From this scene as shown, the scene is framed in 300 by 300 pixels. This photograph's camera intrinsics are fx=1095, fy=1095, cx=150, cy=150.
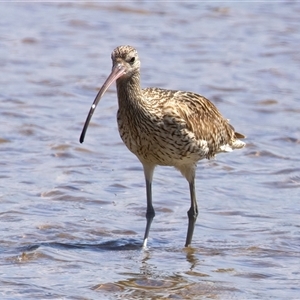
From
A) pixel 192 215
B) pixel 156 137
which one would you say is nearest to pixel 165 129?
pixel 156 137

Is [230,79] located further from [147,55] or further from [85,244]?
[85,244]

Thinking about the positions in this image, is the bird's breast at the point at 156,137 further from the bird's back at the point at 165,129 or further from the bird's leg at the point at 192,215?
the bird's leg at the point at 192,215

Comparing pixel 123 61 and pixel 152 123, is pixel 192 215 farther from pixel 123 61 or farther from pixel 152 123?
pixel 123 61

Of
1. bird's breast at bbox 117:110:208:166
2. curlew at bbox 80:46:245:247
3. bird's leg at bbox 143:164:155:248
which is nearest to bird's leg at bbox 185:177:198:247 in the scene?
curlew at bbox 80:46:245:247

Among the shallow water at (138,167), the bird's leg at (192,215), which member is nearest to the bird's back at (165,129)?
the bird's leg at (192,215)

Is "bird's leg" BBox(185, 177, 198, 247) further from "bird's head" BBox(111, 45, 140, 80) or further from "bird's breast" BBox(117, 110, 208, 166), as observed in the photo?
"bird's head" BBox(111, 45, 140, 80)

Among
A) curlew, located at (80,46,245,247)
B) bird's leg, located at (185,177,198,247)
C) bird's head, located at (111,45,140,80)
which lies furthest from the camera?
bird's leg, located at (185,177,198,247)

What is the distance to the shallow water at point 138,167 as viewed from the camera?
320 inches

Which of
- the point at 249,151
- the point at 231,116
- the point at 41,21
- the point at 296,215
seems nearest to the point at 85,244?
the point at 296,215

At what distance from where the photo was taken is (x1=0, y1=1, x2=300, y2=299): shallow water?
8.13 metres

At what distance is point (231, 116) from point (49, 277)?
6.05 meters

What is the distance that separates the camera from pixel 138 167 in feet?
37.4

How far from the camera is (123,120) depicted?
889 centimetres

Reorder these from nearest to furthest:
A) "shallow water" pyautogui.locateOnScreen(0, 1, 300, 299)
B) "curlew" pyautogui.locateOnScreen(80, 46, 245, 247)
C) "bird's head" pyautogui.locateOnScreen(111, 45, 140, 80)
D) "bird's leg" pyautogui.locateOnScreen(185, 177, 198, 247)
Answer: "shallow water" pyautogui.locateOnScreen(0, 1, 300, 299), "bird's head" pyautogui.locateOnScreen(111, 45, 140, 80), "curlew" pyautogui.locateOnScreen(80, 46, 245, 247), "bird's leg" pyautogui.locateOnScreen(185, 177, 198, 247)
